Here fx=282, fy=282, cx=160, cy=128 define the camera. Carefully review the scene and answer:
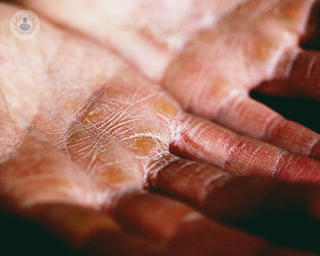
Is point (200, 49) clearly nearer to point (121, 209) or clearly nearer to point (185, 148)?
point (185, 148)

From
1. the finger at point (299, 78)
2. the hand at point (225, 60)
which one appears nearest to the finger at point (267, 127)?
the hand at point (225, 60)

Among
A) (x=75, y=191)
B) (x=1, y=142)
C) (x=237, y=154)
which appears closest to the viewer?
(x=75, y=191)

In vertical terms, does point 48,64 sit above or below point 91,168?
above

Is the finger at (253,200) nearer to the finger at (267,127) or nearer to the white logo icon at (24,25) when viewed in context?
the finger at (267,127)

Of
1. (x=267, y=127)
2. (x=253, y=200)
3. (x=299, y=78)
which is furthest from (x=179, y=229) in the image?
(x=299, y=78)

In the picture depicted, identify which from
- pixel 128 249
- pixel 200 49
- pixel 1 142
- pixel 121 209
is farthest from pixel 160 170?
pixel 200 49

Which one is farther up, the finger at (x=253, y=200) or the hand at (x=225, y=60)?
the hand at (x=225, y=60)

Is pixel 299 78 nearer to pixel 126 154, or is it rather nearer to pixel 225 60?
pixel 225 60

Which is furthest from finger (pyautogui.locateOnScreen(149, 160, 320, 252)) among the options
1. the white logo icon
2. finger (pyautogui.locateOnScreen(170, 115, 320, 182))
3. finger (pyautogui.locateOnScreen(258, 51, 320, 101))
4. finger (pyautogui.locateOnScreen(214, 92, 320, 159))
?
the white logo icon

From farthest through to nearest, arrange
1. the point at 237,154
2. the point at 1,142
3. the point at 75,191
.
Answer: the point at 237,154 → the point at 1,142 → the point at 75,191
